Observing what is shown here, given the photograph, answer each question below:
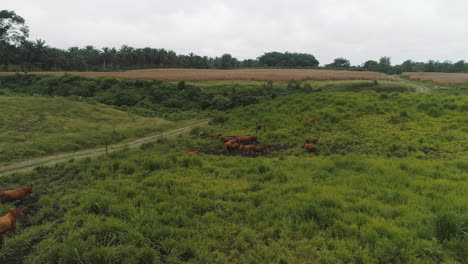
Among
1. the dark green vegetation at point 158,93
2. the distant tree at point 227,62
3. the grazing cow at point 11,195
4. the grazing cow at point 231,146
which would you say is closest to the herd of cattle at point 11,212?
the grazing cow at point 11,195

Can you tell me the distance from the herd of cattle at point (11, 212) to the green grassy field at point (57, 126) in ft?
22.2

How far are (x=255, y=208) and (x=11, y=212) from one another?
497 cm

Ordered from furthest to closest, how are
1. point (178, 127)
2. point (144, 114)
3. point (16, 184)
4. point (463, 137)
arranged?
point (144, 114) < point (178, 127) < point (463, 137) < point (16, 184)

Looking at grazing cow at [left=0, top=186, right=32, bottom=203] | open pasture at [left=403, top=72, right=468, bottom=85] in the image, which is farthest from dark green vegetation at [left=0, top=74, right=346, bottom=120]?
open pasture at [left=403, top=72, right=468, bottom=85]

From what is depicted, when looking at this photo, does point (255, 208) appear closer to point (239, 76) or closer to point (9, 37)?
point (239, 76)

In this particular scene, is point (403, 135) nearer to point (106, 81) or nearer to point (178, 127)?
point (178, 127)

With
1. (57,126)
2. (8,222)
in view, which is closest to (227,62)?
(57,126)

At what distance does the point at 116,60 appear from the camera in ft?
316

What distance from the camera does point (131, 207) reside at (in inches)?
213

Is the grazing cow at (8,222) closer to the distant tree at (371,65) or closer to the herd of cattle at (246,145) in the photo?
the herd of cattle at (246,145)

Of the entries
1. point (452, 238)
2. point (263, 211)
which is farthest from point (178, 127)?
point (452, 238)

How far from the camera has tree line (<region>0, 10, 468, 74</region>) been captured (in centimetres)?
6512

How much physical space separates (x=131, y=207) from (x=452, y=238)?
19.2ft

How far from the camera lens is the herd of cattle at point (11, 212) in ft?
15.4
